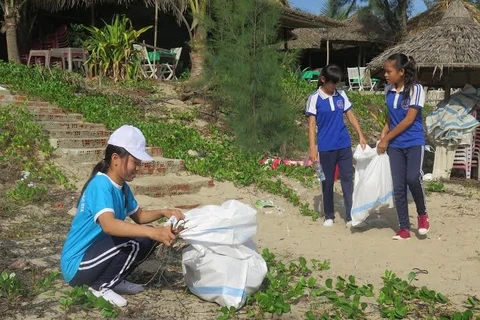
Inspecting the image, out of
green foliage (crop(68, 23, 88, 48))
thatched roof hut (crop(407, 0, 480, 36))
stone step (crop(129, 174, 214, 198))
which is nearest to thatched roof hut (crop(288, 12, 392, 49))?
thatched roof hut (crop(407, 0, 480, 36))

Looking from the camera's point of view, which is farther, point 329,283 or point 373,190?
point 373,190

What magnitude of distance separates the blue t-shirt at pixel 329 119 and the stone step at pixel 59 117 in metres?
4.29

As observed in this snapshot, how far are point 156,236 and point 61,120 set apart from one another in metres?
5.88

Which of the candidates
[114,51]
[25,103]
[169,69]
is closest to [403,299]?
[25,103]

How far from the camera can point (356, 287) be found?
3783 mm

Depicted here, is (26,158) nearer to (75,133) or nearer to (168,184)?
(75,133)

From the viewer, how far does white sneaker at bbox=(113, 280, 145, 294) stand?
143 inches

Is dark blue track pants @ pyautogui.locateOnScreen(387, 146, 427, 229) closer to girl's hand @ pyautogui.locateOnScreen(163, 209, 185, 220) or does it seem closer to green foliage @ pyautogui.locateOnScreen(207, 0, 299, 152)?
girl's hand @ pyautogui.locateOnScreen(163, 209, 185, 220)

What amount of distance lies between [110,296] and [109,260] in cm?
23

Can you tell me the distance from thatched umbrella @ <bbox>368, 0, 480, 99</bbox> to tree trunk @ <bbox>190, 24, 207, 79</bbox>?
326 centimetres

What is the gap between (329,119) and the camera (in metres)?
5.64

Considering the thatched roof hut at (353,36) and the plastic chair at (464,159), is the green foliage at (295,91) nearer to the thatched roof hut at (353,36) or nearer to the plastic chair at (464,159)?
the plastic chair at (464,159)

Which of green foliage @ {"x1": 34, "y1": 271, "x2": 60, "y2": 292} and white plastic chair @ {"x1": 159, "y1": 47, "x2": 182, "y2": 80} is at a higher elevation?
white plastic chair @ {"x1": 159, "y1": 47, "x2": 182, "y2": 80}

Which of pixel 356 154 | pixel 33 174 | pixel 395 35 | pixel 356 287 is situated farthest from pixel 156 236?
pixel 395 35
